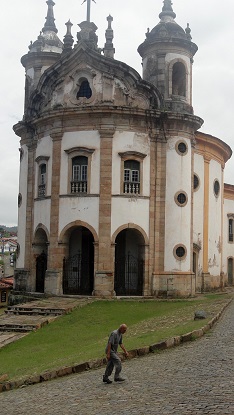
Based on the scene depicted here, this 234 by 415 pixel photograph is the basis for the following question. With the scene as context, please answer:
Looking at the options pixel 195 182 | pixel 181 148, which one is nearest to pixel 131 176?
pixel 181 148

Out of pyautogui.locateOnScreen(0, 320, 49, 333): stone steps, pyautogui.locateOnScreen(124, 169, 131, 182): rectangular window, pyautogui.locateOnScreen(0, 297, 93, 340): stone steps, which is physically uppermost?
pyautogui.locateOnScreen(124, 169, 131, 182): rectangular window

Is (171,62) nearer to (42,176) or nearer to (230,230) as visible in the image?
(42,176)

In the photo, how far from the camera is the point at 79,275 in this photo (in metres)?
28.2

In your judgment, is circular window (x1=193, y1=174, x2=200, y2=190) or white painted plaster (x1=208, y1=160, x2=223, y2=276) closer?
circular window (x1=193, y1=174, x2=200, y2=190)

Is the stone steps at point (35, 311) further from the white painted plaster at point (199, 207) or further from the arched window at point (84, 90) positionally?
the arched window at point (84, 90)

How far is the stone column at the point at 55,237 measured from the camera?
26844 millimetres

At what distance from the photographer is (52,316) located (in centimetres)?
2247

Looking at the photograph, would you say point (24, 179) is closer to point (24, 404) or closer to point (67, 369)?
point (67, 369)

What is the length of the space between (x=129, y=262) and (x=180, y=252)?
2.64m

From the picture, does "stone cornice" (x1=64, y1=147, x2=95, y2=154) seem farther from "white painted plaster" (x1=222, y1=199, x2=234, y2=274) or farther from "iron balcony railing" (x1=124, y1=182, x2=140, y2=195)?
"white painted plaster" (x1=222, y1=199, x2=234, y2=274)

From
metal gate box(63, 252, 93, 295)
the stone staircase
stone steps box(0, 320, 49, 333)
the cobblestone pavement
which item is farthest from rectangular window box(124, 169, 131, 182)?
the cobblestone pavement

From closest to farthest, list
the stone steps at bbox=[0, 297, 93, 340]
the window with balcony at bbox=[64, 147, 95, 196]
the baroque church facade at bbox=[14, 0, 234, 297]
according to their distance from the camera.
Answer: the stone steps at bbox=[0, 297, 93, 340] → the baroque church facade at bbox=[14, 0, 234, 297] → the window with balcony at bbox=[64, 147, 95, 196]

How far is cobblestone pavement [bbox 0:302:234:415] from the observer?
29.1ft

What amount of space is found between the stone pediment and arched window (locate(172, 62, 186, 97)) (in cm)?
238
